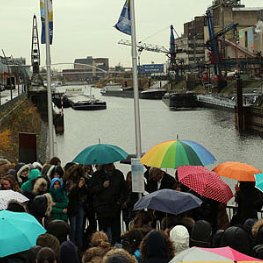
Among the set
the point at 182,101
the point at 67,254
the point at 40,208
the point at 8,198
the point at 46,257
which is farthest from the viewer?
the point at 182,101

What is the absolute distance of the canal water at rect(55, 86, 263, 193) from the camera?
37.3 metres

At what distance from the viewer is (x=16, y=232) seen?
A: 217 inches

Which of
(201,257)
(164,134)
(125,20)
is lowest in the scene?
(164,134)

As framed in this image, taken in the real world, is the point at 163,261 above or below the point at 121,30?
below

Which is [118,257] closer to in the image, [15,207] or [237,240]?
[237,240]

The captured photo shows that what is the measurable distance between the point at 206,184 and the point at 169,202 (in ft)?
3.56

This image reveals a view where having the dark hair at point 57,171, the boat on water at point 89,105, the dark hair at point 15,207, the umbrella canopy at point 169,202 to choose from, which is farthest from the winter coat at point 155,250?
the boat on water at point 89,105

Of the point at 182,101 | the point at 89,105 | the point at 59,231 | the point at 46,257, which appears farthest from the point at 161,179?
the point at 182,101

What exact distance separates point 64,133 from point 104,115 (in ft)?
82.2

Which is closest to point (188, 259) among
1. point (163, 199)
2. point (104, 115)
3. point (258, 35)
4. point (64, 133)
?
point (163, 199)

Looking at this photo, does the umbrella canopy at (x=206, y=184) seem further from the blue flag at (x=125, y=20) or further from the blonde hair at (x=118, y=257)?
the blue flag at (x=125, y=20)

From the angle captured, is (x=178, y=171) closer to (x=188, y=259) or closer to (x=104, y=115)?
(x=188, y=259)

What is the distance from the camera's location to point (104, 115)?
249ft

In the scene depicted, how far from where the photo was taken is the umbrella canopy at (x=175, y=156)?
333 inches
